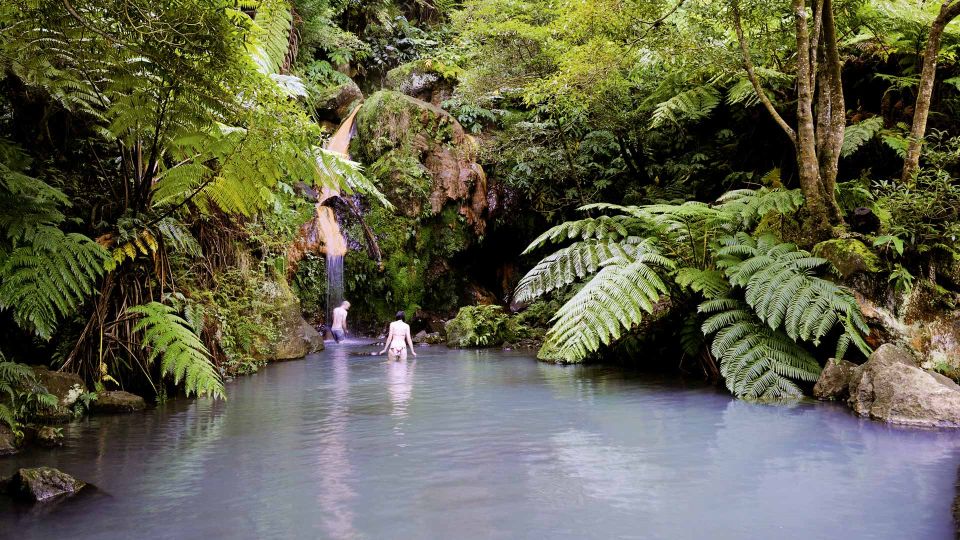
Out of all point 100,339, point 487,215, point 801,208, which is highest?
point 487,215

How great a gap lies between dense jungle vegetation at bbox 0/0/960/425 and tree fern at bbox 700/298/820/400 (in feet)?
0.07

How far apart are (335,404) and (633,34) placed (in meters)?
5.49

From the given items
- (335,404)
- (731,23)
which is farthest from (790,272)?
(335,404)

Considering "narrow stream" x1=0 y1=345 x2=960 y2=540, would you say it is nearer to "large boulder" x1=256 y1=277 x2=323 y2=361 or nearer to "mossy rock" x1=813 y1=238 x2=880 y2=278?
"mossy rock" x1=813 y1=238 x2=880 y2=278

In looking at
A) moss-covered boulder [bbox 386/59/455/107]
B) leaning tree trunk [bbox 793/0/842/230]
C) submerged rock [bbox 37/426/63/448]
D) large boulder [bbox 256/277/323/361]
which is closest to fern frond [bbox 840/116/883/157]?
leaning tree trunk [bbox 793/0/842/230]

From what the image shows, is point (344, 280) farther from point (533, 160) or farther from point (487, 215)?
point (533, 160)

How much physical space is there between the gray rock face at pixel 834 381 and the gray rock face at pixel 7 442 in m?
6.05

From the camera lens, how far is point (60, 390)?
466cm

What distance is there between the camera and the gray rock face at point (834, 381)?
5133 mm

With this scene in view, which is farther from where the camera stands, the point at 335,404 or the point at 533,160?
the point at 533,160

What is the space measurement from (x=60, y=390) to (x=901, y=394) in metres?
6.38

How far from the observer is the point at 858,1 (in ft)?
21.2

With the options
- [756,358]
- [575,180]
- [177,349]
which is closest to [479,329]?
[575,180]

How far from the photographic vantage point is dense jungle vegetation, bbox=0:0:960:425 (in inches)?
173
